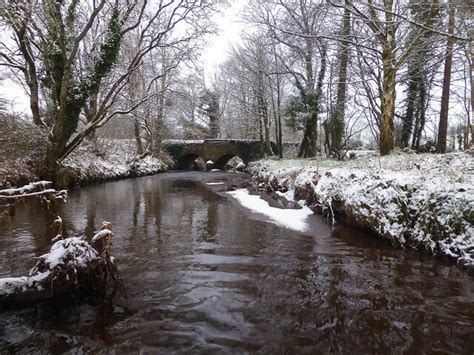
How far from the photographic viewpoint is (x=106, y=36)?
40.6ft

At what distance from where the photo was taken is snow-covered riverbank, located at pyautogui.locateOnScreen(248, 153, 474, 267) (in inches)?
168

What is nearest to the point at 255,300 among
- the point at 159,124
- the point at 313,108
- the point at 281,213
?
the point at 281,213

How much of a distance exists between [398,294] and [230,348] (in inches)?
90.4

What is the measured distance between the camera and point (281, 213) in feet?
26.2

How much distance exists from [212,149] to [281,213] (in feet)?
64.9

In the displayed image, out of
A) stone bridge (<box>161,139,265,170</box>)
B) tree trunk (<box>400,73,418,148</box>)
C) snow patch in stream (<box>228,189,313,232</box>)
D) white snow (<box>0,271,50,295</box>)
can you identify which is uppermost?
tree trunk (<box>400,73,418,148</box>)

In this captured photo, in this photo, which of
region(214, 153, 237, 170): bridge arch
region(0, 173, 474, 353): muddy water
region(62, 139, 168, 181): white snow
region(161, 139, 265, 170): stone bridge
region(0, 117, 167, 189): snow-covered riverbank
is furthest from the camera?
region(214, 153, 237, 170): bridge arch

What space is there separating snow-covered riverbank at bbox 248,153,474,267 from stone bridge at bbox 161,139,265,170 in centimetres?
1822

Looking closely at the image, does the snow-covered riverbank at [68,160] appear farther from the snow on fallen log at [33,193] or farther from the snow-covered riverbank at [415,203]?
the snow-covered riverbank at [415,203]

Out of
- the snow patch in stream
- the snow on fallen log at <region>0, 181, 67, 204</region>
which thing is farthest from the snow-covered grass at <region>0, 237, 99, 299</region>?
the snow patch in stream

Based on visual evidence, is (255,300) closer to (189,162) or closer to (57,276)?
(57,276)

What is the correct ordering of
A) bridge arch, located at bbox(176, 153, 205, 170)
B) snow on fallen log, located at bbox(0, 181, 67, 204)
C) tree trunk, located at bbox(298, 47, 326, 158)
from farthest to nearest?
1. bridge arch, located at bbox(176, 153, 205, 170)
2. tree trunk, located at bbox(298, 47, 326, 158)
3. snow on fallen log, located at bbox(0, 181, 67, 204)

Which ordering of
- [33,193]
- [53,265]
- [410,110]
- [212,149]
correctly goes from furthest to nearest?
[212,149] → [410,110] → [53,265] → [33,193]

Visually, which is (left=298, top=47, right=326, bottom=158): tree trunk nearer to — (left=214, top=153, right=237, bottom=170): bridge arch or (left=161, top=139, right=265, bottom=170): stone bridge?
(left=161, top=139, right=265, bottom=170): stone bridge
